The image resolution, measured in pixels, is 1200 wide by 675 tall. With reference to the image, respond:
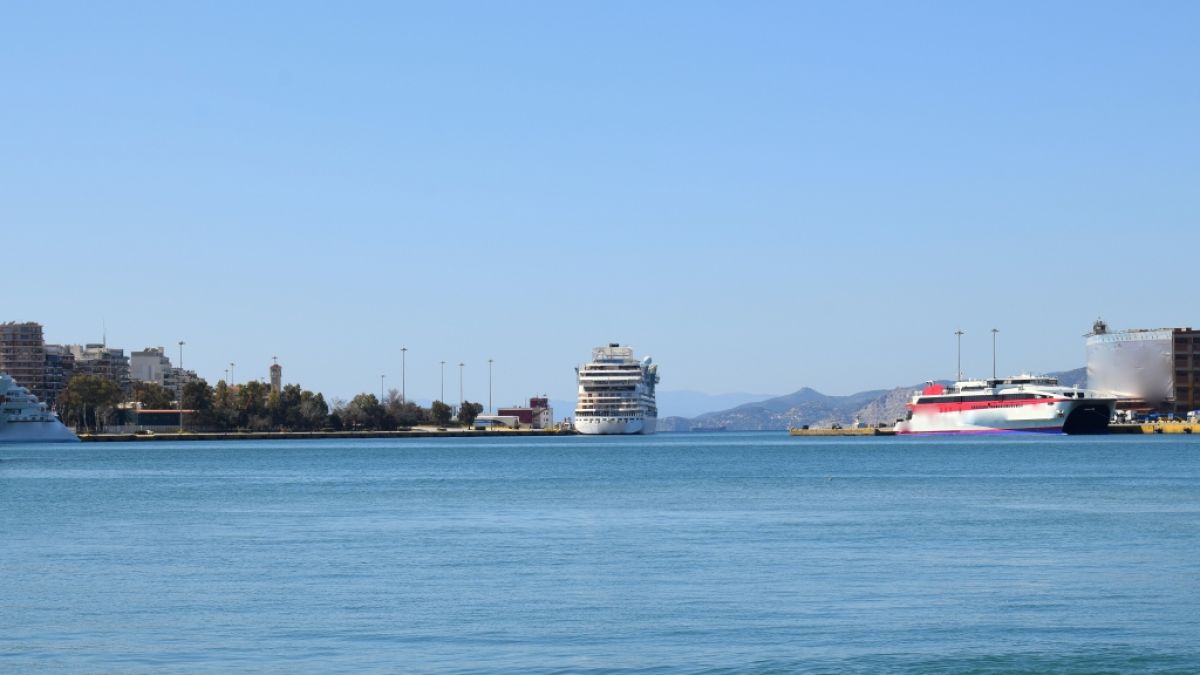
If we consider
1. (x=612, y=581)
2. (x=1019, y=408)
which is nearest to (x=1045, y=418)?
(x=1019, y=408)

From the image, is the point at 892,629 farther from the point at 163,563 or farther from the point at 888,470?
the point at 888,470

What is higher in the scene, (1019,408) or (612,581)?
(1019,408)

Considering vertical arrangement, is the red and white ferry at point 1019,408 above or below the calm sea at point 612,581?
above

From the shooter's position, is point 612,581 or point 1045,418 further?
point 1045,418

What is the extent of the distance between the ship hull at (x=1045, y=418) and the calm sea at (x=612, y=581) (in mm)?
104579

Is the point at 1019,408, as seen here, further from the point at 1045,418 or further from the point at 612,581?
the point at 612,581

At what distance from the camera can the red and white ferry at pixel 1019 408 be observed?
173375mm

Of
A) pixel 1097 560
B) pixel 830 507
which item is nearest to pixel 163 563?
pixel 1097 560

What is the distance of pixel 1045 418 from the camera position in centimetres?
17375

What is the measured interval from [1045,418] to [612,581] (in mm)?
147665

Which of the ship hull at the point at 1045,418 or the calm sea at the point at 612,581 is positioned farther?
the ship hull at the point at 1045,418

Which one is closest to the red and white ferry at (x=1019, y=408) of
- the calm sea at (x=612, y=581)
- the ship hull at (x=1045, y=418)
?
the ship hull at (x=1045, y=418)

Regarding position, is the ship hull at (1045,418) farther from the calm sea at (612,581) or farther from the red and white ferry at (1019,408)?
the calm sea at (612,581)

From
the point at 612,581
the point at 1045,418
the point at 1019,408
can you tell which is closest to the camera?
the point at 612,581
